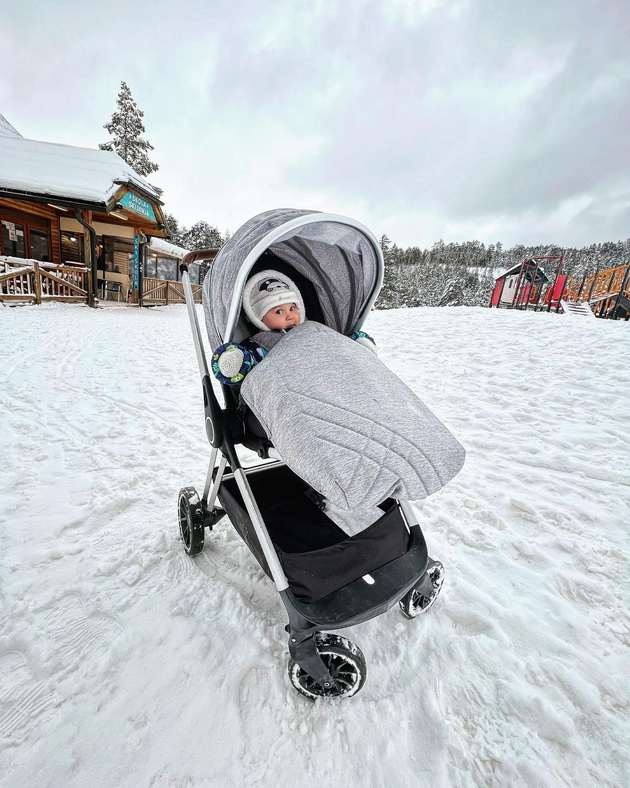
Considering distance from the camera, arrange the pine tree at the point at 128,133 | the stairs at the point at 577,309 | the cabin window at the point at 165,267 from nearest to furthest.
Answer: the stairs at the point at 577,309, the cabin window at the point at 165,267, the pine tree at the point at 128,133

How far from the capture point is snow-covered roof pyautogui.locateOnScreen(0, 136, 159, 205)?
10320 mm

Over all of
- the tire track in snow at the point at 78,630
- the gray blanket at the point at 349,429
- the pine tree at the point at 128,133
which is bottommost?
the tire track in snow at the point at 78,630

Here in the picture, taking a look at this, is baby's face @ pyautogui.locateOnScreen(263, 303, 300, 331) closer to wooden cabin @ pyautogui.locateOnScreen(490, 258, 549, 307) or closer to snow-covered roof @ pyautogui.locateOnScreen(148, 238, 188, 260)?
snow-covered roof @ pyautogui.locateOnScreen(148, 238, 188, 260)

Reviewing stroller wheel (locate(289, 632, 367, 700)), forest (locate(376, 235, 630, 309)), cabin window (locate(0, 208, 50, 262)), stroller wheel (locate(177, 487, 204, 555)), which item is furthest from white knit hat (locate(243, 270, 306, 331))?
forest (locate(376, 235, 630, 309))

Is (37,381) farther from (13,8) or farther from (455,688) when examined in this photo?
(13,8)

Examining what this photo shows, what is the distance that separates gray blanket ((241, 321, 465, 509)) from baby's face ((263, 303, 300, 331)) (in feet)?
1.79

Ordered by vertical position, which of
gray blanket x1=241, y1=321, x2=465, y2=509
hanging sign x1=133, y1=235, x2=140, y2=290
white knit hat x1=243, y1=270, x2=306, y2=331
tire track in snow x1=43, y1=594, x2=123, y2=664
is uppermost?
hanging sign x1=133, y1=235, x2=140, y2=290

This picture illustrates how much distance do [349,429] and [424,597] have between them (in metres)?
1.12

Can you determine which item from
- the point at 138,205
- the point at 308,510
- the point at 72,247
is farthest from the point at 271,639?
the point at 72,247

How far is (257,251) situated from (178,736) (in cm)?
192

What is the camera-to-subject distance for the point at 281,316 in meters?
1.92

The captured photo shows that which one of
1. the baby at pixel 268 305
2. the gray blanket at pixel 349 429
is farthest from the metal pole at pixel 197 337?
the gray blanket at pixel 349 429

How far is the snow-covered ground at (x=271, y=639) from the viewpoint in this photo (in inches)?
47.3

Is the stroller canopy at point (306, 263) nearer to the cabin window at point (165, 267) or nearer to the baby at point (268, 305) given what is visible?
the baby at point (268, 305)
